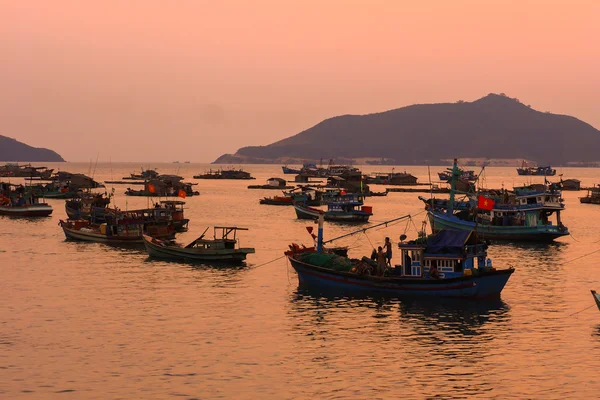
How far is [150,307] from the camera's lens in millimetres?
48469

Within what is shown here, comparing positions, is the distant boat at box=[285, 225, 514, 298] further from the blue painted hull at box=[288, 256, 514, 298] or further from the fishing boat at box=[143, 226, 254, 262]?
the fishing boat at box=[143, 226, 254, 262]

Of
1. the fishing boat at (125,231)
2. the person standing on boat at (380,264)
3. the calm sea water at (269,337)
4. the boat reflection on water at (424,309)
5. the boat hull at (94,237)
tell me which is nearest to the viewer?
the calm sea water at (269,337)

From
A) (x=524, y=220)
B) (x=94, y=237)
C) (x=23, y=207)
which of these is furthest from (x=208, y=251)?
(x=23, y=207)

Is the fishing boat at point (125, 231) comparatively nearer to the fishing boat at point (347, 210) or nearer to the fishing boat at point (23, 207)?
the fishing boat at point (347, 210)

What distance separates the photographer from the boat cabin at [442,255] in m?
49.2

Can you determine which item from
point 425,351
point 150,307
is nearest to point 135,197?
point 150,307

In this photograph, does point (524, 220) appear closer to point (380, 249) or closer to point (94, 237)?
point (380, 249)

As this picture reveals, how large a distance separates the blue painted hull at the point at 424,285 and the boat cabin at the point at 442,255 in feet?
2.04

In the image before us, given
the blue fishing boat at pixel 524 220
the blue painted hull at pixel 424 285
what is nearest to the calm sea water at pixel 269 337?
the blue painted hull at pixel 424 285

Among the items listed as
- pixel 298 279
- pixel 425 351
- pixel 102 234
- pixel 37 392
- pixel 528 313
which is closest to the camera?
pixel 37 392

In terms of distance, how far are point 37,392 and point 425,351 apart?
1758 cm

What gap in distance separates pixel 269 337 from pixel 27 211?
85.6 m

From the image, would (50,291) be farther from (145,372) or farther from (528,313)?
(528,313)

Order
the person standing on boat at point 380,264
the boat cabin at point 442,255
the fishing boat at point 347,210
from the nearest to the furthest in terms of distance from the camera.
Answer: the boat cabin at point 442,255
the person standing on boat at point 380,264
the fishing boat at point 347,210
